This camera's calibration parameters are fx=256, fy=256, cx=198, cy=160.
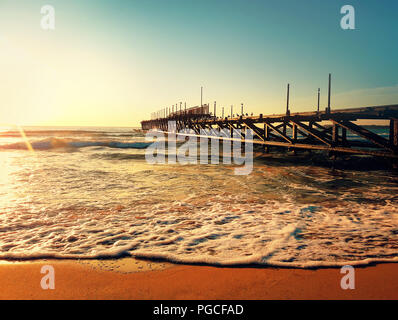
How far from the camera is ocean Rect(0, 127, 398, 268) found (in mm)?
3436

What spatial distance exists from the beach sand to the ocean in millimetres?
207

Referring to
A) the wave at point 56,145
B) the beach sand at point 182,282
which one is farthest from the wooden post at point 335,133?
the wave at point 56,145

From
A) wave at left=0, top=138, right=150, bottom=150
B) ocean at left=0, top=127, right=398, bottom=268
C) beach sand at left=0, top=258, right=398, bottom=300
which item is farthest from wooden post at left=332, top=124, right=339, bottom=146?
wave at left=0, top=138, right=150, bottom=150

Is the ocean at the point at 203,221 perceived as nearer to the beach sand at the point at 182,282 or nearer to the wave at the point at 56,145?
the beach sand at the point at 182,282

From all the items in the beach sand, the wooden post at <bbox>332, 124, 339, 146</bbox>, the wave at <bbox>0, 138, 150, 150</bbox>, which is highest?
the wooden post at <bbox>332, 124, 339, 146</bbox>

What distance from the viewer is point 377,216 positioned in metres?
5.09

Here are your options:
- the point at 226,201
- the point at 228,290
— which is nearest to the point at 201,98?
the point at 226,201

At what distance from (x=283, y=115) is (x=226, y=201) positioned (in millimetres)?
10484

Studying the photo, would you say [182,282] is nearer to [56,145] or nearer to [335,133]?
[335,133]

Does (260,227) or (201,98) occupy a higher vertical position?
(201,98)

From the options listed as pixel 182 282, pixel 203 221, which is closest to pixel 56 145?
pixel 203 221

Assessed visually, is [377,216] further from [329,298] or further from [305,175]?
[305,175]

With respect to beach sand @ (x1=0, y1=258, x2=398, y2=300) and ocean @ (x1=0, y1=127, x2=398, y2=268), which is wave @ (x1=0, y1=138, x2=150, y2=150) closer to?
ocean @ (x1=0, y1=127, x2=398, y2=268)
